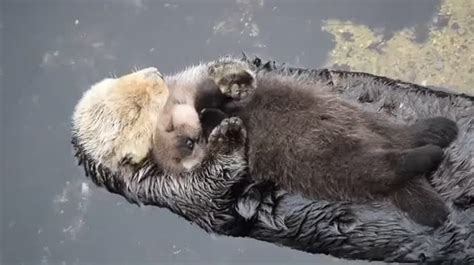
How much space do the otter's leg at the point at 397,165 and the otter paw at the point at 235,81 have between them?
1.22 ft

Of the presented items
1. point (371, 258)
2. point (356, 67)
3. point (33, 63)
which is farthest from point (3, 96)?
point (371, 258)

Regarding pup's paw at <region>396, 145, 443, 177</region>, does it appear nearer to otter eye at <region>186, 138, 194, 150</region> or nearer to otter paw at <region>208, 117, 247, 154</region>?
otter paw at <region>208, 117, 247, 154</region>

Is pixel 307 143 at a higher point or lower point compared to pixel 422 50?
lower

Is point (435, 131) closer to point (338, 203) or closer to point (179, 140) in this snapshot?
point (338, 203)

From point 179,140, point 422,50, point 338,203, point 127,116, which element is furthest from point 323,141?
point 422,50

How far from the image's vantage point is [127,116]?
2371mm

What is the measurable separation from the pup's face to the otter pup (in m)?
0.04

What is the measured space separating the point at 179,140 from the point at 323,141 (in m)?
0.42

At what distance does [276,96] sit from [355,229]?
0.42 meters

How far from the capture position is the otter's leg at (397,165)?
81.0 inches

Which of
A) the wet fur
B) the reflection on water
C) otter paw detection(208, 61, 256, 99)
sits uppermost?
the reflection on water

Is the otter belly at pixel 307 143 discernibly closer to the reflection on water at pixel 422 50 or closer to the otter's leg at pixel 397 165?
the otter's leg at pixel 397 165

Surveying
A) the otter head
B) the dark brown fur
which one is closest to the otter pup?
the dark brown fur

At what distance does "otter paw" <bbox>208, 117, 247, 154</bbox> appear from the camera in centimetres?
219
